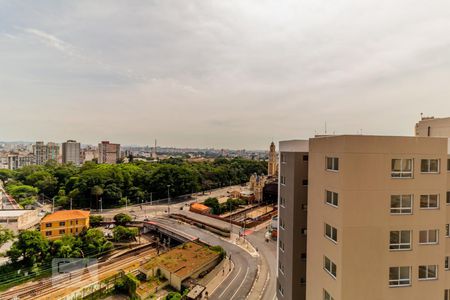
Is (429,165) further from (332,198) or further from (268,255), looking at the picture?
(268,255)

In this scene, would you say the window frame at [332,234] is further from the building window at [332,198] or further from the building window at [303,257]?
Result: the building window at [303,257]

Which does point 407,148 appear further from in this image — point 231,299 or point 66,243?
point 66,243

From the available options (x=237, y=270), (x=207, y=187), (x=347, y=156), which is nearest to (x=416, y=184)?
(x=347, y=156)

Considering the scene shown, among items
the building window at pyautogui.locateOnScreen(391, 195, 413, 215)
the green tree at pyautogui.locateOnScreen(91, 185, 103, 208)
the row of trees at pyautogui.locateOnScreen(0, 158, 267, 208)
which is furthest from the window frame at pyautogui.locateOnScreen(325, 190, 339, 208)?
the row of trees at pyautogui.locateOnScreen(0, 158, 267, 208)

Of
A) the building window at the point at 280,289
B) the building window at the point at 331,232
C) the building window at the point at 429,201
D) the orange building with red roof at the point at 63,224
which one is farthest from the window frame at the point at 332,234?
the orange building with red roof at the point at 63,224

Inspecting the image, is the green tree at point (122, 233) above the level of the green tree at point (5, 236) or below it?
below

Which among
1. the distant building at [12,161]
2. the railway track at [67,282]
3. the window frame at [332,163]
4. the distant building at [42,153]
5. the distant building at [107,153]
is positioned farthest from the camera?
the distant building at [107,153]

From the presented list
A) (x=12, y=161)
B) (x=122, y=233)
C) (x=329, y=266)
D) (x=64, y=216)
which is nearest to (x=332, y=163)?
(x=329, y=266)
